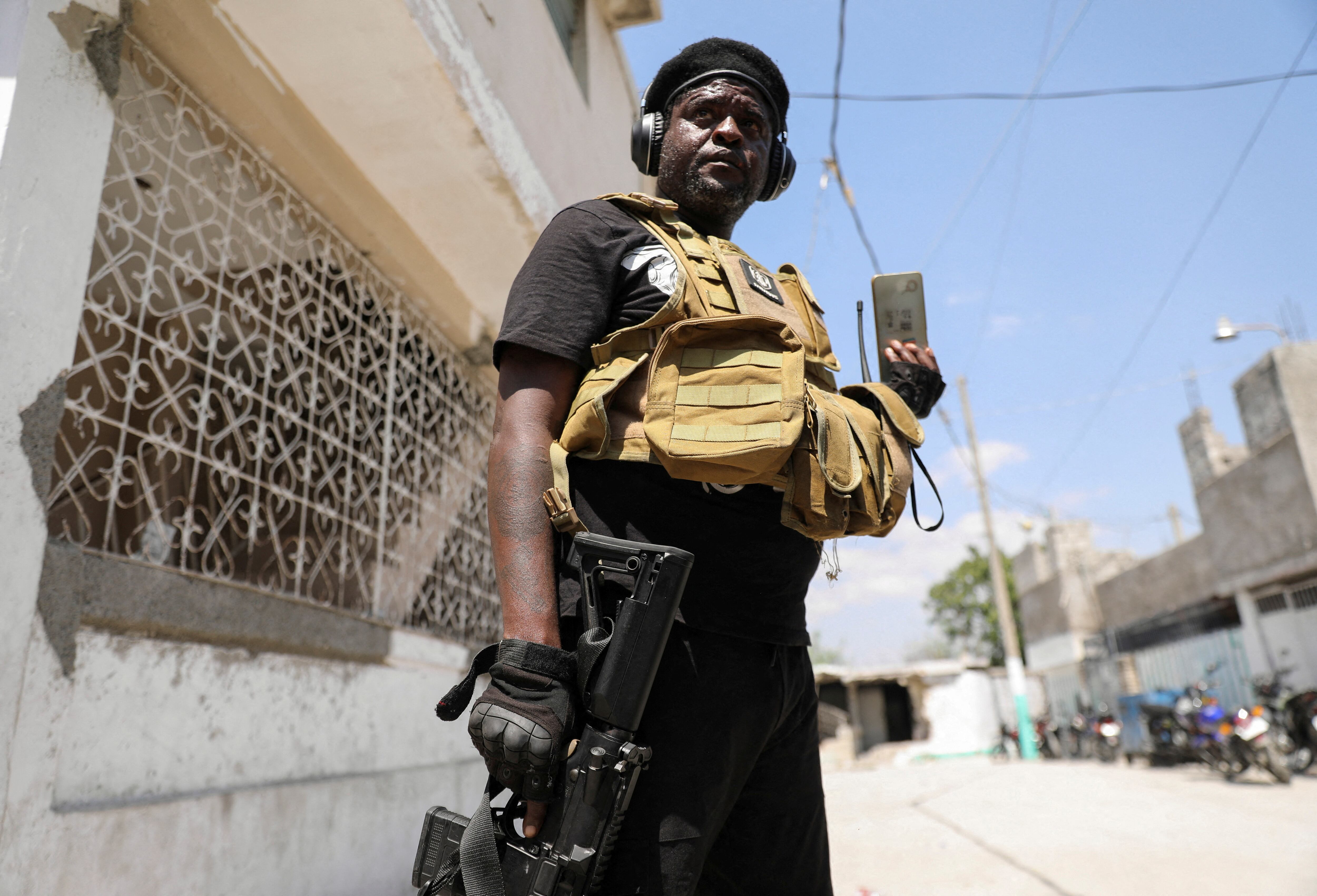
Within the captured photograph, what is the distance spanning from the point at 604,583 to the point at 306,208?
96.8 inches

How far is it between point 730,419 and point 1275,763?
8.01 metres

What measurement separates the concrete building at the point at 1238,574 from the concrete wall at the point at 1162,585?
0.09 ft

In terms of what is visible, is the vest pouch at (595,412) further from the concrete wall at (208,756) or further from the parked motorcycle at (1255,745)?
the parked motorcycle at (1255,745)

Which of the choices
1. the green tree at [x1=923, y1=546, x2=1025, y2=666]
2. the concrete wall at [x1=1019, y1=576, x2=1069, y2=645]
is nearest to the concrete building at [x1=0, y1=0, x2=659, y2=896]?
the concrete wall at [x1=1019, y1=576, x2=1069, y2=645]

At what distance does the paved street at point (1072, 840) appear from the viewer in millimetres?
2898

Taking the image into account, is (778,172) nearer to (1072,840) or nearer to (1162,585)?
(1072,840)

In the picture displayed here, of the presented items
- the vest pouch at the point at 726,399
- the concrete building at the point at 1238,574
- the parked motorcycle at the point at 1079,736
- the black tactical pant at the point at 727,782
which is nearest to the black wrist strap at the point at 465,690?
the black tactical pant at the point at 727,782

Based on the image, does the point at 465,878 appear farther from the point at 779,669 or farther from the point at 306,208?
the point at 306,208

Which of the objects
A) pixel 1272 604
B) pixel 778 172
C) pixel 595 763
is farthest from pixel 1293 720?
pixel 595 763

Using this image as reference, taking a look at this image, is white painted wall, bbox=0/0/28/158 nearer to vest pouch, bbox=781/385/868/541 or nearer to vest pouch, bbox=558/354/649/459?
vest pouch, bbox=558/354/649/459

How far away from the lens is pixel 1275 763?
679 cm

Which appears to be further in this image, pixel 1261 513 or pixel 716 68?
pixel 1261 513

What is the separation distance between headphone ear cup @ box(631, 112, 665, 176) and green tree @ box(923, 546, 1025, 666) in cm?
3083

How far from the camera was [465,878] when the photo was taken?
100cm
